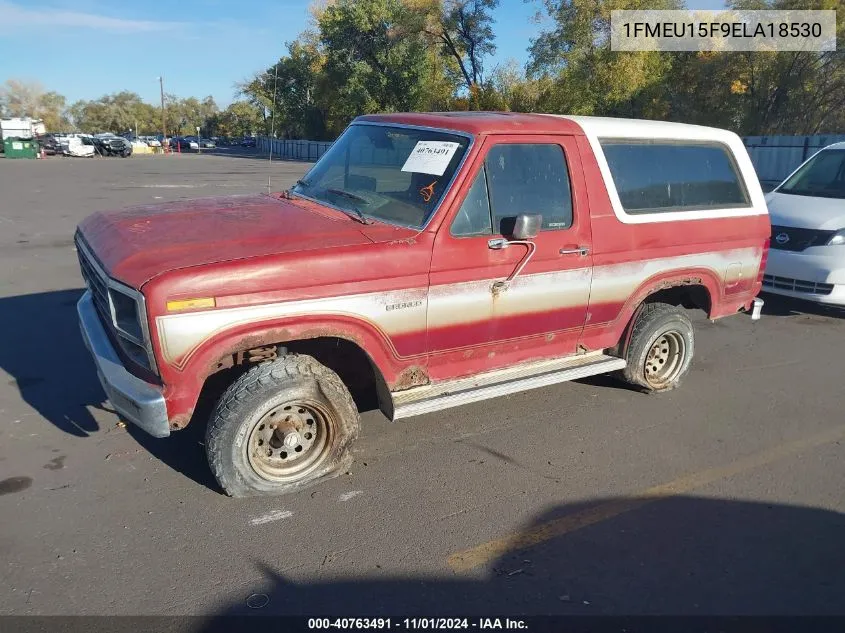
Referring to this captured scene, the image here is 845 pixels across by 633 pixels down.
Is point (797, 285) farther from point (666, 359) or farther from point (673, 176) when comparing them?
point (673, 176)

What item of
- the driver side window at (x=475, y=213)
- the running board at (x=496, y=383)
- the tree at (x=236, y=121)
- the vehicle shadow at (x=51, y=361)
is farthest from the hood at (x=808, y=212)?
the tree at (x=236, y=121)

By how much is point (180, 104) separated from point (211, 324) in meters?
137

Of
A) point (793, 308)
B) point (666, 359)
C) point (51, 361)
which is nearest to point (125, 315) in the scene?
point (51, 361)

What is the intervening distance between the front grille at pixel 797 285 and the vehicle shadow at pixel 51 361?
7.33 meters

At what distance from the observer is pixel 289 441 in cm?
375

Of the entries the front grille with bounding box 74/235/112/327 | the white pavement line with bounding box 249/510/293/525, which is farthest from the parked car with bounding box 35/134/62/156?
the white pavement line with bounding box 249/510/293/525

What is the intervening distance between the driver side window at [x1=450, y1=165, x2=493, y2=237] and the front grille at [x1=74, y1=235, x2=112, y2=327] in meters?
2.00

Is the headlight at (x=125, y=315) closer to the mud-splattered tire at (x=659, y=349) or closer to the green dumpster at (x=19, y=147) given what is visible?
the mud-splattered tire at (x=659, y=349)

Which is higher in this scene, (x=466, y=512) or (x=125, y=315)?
(x=125, y=315)

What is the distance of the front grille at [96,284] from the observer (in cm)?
365

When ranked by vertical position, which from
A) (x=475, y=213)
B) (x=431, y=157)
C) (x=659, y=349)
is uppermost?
(x=431, y=157)

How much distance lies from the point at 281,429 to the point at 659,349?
3.26m

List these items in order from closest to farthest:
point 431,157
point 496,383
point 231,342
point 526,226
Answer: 1. point 231,342
2. point 526,226
3. point 431,157
4. point 496,383

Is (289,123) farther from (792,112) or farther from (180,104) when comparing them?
(180,104)
